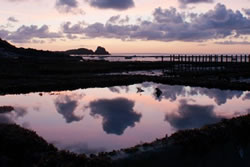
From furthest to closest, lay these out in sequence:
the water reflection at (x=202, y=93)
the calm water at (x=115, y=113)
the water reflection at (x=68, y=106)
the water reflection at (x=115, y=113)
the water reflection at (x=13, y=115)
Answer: the water reflection at (x=202, y=93)
the water reflection at (x=68, y=106)
the water reflection at (x=13, y=115)
the water reflection at (x=115, y=113)
the calm water at (x=115, y=113)

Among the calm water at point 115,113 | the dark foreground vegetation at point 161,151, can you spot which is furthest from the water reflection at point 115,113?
the dark foreground vegetation at point 161,151

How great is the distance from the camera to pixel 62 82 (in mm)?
26484

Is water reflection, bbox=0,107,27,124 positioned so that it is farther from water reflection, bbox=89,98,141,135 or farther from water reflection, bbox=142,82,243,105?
water reflection, bbox=142,82,243,105

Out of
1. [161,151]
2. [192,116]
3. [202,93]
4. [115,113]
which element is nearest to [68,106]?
[115,113]

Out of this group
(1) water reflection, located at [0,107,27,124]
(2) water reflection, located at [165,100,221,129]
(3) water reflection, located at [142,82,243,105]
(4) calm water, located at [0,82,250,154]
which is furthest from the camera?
(3) water reflection, located at [142,82,243,105]

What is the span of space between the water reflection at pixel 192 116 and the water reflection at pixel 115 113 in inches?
72.3

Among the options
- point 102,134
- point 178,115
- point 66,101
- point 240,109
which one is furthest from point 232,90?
point 102,134

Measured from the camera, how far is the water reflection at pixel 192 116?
43.8 ft

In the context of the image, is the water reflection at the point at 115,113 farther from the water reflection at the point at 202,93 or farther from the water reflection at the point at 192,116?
the water reflection at the point at 202,93

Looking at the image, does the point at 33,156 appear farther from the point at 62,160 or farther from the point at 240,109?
the point at 240,109

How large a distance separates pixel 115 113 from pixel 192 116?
410 centimetres

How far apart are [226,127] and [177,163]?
2387 mm

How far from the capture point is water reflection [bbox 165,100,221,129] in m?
13.3

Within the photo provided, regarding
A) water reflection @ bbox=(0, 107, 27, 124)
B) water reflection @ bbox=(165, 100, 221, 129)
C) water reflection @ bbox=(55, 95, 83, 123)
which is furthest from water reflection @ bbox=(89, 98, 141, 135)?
water reflection @ bbox=(0, 107, 27, 124)
